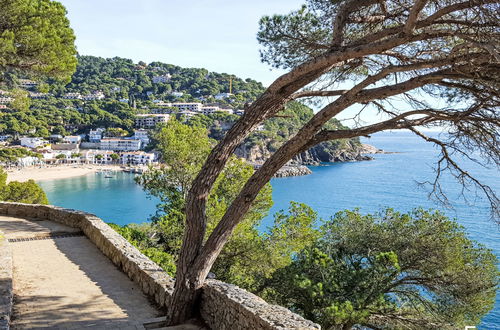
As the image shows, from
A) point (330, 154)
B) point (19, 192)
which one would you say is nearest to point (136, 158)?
point (330, 154)

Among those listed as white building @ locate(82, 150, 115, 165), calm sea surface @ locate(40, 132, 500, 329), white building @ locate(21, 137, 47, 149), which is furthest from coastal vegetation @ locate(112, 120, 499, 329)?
white building @ locate(21, 137, 47, 149)

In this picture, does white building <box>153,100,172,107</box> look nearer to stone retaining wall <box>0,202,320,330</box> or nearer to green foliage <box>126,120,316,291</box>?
green foliage <box>126,120,316,291</box>

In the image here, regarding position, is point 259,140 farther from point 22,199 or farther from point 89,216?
point 89,216

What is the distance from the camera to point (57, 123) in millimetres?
88500

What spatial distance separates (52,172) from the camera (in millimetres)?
65312

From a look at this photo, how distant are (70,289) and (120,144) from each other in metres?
83.1

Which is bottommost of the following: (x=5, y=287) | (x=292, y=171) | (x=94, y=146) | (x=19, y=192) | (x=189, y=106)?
(x=292, y=171)

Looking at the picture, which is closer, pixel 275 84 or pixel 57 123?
pixel 275 84

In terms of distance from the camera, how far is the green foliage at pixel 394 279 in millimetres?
9364

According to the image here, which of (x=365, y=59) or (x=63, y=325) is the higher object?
(x=365, y=59)

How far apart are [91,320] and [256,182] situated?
261 centimetres

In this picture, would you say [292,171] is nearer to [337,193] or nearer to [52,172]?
[337,193]

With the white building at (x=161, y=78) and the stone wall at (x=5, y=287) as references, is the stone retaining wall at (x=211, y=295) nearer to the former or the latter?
the stone wall at (x=5, y=287)

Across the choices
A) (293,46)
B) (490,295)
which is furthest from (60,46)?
(490,295)
